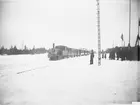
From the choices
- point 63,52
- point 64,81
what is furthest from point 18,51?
point 64,81

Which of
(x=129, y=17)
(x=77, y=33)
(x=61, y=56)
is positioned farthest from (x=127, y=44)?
(x=61, y=56)

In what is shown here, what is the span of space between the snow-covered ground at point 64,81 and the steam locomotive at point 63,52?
0.16ft

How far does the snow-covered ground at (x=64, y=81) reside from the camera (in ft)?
5.31

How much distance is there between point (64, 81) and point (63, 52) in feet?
1.11

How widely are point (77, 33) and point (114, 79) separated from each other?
0.71 m

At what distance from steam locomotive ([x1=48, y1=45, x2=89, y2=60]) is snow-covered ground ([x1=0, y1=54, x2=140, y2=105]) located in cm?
5

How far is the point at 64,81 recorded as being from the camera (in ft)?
5.48

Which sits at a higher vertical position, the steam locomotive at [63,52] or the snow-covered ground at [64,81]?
the steam locomotive at [63,52]

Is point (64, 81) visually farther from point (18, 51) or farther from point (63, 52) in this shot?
point (18, 51)

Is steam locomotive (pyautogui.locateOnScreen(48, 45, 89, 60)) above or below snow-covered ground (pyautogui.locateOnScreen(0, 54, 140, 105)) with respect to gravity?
above

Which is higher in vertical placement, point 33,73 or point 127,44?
point 127,44

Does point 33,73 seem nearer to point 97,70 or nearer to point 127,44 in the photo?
point 97,70

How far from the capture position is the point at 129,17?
175cm

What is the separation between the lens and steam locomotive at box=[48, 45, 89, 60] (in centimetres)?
167
